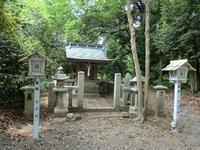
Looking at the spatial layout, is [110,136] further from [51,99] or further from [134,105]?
[51,99]

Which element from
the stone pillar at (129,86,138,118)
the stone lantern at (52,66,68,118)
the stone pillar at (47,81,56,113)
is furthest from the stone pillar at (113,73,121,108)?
the stone pillar at (47,81,56,113)

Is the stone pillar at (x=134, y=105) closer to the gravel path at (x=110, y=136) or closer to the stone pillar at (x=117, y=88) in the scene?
the gravel path at (x=110, y=136)

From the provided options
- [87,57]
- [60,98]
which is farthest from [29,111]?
[87,57]

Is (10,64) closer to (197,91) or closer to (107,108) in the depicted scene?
(107,108)

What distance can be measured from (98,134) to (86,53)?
904 cm

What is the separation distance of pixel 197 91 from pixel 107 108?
822 cm

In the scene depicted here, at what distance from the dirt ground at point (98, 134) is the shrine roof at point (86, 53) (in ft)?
18.7

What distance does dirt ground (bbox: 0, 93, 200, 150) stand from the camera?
6.18m

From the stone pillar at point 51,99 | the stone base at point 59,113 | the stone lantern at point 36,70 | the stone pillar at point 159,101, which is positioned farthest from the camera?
the stone pillar at point 159,101

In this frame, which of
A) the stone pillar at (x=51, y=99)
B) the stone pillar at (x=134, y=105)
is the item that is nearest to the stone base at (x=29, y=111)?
the stone pillar at (x=51, y=99)

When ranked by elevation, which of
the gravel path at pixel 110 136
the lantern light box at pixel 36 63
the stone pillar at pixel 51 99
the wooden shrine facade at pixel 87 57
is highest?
the wooden shrine facade at pixel 87 57

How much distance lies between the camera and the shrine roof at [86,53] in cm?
1492

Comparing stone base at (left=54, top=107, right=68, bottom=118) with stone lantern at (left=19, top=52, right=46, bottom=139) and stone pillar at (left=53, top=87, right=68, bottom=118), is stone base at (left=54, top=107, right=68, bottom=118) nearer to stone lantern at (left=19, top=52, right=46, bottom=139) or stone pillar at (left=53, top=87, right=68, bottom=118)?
stone pillar at (left=53, top=87, right=68, bottom=118)

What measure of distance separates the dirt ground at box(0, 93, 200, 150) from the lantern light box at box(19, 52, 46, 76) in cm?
164
